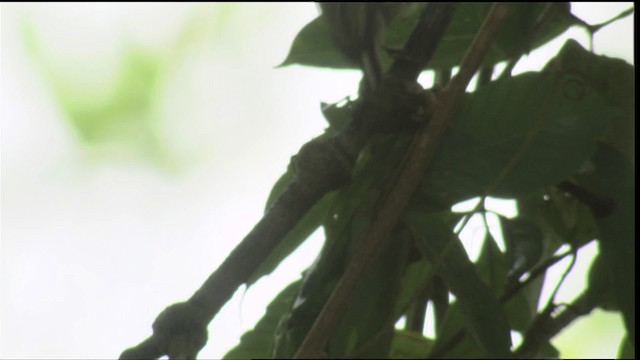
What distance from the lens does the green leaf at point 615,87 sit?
0.75 metres

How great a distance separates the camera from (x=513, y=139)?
27.0 inches

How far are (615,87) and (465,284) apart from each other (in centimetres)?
22

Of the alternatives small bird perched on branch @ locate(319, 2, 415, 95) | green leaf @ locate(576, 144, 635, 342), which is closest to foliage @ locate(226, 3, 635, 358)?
green leaf @ locate(576, 144, 635, 342)

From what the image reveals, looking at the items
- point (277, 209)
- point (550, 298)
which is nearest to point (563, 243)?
point (550, 298)

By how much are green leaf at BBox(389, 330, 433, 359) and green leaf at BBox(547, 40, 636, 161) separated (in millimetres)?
208

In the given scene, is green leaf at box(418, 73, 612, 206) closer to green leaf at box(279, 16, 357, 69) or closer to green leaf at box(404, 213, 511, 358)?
green leaf at box(404, 213, 511, 358)

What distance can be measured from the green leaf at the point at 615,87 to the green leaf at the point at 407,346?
21 centimetres

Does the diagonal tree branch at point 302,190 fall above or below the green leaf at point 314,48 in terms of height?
below

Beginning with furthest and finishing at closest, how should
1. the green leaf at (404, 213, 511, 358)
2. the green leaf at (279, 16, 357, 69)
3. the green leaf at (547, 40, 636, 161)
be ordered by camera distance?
the green leaf at (279, 16, 357, 69)
the green leaf at (547, 40, 636, 161)
the green leaf at (404, 213, 511, 358)

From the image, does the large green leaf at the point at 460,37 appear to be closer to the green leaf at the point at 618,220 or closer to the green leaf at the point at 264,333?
the green leaf at the point at 618,220

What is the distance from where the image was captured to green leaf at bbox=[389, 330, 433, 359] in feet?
2.53

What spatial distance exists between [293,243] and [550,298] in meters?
0.20

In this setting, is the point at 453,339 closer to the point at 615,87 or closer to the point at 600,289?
the point at 600,289

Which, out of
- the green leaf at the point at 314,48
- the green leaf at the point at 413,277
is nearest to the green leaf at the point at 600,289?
the green leaf at the point at 413,277
